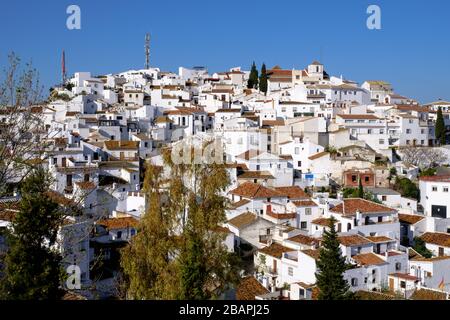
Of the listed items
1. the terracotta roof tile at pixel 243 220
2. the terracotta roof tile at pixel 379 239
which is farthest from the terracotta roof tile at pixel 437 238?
the terracotta roof tile at pixel 243 220

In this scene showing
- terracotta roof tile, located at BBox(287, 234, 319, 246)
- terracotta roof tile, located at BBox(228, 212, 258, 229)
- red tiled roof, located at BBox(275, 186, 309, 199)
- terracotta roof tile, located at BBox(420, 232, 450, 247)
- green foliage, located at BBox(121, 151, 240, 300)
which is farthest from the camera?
red tiled roof, located at BBox(275, 186, 309, 199)

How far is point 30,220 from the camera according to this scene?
7.50 m

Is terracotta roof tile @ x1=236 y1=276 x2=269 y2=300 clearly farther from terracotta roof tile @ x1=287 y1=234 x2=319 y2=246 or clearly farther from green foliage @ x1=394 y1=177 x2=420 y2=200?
green foliage @ x1=394 y1=177 x2=420 y2=200

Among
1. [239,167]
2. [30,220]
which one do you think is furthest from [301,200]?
[30,220]

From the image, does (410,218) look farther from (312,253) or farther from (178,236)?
(178,236)

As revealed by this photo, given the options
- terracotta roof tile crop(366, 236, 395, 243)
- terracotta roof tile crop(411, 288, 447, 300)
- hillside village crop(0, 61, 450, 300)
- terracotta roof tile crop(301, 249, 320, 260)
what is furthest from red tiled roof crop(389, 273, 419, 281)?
terracotta roof tile crop(301, 249, 320, 260)

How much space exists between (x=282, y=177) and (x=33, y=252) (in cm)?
1897

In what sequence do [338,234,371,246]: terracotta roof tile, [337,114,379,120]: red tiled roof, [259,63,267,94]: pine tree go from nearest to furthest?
[338,234,371,246]: terracotta roof tile, [337,114,379,120]: red tiled roof, [259,63,267,94]: pine tree

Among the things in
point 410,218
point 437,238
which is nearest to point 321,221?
point 410,218

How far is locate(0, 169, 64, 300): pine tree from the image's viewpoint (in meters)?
7.04

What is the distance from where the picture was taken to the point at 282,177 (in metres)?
25.5

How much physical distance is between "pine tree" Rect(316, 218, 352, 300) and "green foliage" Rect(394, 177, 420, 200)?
13212 mm
